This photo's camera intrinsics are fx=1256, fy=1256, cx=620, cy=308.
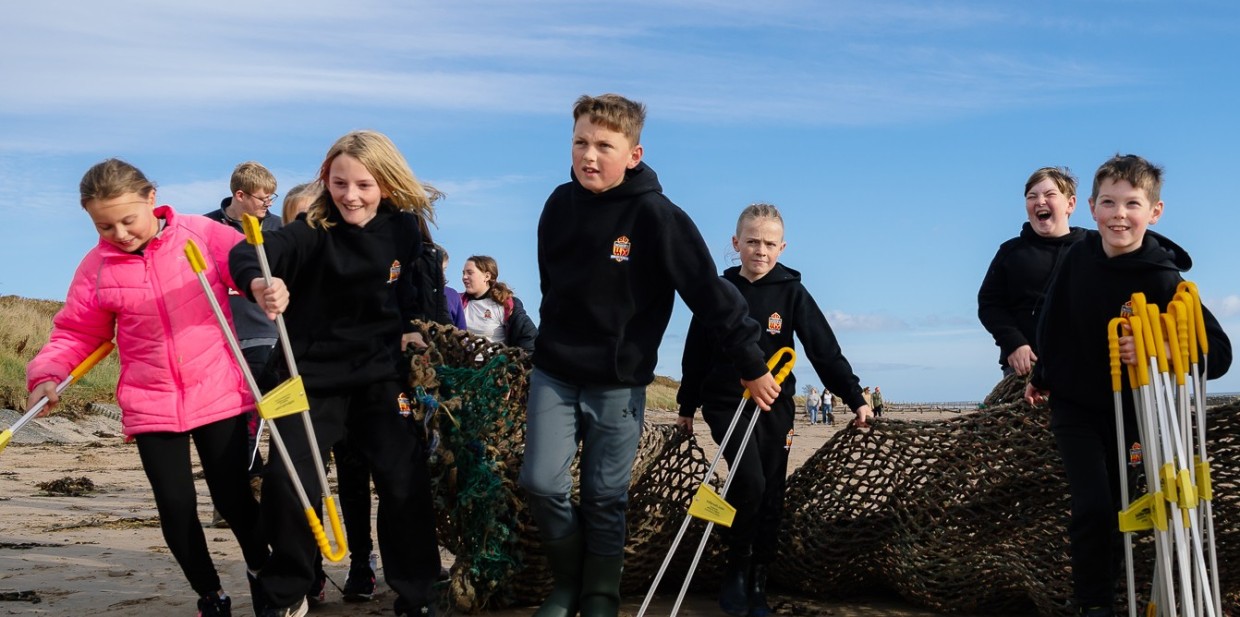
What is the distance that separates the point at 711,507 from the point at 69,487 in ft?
22.7

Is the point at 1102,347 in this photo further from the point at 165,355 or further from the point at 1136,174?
the point at 165,355

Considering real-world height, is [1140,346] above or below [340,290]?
below

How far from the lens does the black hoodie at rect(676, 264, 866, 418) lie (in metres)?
5.33

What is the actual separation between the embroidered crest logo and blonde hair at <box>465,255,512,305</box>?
8.90 feet

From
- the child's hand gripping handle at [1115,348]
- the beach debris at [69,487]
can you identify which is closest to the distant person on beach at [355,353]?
the child's hand gripping handle at [1115,348]

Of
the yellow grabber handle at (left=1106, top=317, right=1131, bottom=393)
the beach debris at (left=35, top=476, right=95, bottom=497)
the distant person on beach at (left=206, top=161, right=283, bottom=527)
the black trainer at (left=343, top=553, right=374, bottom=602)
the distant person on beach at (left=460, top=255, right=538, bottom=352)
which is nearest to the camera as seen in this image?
the yellow grabber handle at (left=1106, top=317, right=1131, bottom=393)

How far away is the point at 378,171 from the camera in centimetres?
462

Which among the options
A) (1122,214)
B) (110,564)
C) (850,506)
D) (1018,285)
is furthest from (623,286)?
(110,564)

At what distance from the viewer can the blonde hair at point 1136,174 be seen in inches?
172

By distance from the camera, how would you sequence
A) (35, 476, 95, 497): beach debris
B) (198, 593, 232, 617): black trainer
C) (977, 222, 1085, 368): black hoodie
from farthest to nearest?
(35, 476, 95, 497): beach debris < (977, 222, 1085, 368): black hoodie < (198, 593, 232, 617): black trainer

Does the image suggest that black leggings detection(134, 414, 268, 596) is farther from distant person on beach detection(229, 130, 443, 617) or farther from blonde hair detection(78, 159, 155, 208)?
blonde hair detection(78, 159, 155, 208)

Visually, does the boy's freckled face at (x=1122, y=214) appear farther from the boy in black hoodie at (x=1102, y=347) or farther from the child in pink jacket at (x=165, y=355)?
the child in pink jacket at (x=165, y=355)

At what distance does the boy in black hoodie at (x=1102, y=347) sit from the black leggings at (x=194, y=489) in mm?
2988

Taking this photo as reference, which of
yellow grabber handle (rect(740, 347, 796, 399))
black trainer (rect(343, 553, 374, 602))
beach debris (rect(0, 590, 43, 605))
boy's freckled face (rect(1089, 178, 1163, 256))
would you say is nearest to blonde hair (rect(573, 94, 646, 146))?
yellow grabber handle (rect(740, 347, 796, 399))
